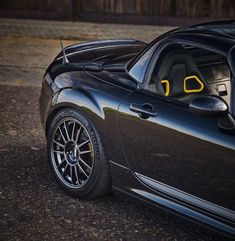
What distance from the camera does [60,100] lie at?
523cm

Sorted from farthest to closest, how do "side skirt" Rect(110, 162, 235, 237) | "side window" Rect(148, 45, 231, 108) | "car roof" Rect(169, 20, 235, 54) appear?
"side window" Rect(148, 45, 231, 108)
"car roof" Rect(169, 20, 235, 54)
"side skirt" Rect(110, 162, 235, 237)

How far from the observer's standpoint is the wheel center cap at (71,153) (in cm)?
522

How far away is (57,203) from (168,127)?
140 centimetres

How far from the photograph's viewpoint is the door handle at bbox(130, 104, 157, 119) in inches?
176

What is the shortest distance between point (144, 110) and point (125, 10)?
7.72 m

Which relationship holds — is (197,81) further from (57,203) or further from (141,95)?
(57,203)

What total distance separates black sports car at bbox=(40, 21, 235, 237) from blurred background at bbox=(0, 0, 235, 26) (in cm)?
643

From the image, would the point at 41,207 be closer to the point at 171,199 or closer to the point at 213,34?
the point at 171,199

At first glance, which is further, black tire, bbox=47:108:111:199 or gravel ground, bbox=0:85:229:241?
black tire, bbox=47:108:111:199

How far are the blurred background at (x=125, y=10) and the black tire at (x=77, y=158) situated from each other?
692 cm

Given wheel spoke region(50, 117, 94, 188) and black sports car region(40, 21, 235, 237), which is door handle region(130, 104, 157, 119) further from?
wheel spoke region(50, 117, 94, 188)

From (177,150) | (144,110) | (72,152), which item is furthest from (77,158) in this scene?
(177,150)

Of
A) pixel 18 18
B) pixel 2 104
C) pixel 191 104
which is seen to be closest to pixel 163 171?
pixel 191 104

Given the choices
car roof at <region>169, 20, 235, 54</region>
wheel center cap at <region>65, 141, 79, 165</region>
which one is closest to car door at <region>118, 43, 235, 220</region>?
car roof at <region>169, 20, 235, 54</region>
